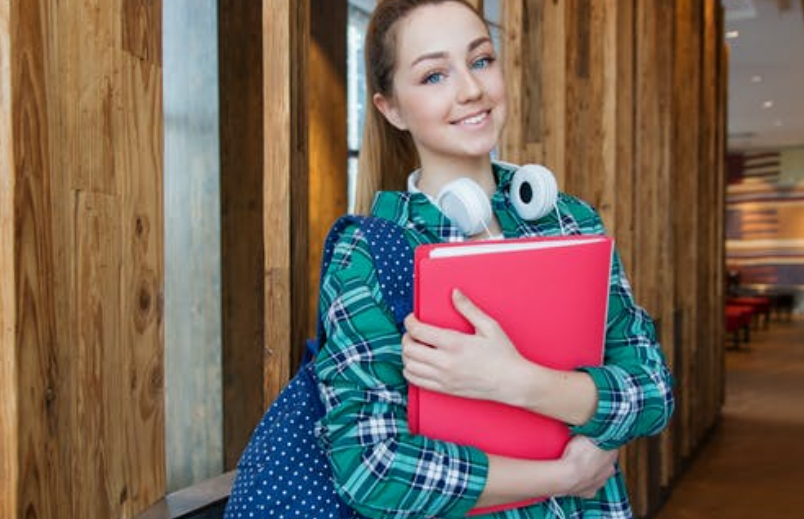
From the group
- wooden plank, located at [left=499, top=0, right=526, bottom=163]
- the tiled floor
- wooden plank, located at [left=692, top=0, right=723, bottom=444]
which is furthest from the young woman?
wooden plank, located at [left=692, top=0, right=723, bottom=444]

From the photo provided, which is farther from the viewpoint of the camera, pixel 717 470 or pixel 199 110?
pixel 717 470

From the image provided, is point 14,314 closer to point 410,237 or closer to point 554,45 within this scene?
point 410,237

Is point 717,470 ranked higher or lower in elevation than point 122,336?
lower

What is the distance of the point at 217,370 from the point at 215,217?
2.18ft

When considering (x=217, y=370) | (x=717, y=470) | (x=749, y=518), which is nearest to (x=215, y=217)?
(x=217, y=370)

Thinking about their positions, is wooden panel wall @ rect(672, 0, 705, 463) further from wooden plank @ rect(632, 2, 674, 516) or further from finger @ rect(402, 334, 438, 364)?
finger @ rect(402, 334, 438, 364)

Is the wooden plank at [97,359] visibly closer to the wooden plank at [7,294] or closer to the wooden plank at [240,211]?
the wooden plank at [7,294]

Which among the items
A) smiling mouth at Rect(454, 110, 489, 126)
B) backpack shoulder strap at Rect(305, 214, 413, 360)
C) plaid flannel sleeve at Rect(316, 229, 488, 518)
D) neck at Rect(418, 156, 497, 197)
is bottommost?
plaid flannel sleeve at Rect(316, 229, 488, 518)

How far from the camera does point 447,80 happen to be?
103 centimetres

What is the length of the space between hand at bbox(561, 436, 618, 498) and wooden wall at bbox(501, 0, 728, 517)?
1.47m

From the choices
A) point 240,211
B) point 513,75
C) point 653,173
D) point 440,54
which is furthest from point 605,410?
point 653,173

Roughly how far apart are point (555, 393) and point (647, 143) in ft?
9.23

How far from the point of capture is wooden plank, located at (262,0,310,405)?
1.41 metres

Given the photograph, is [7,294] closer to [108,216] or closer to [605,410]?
[108,216]
